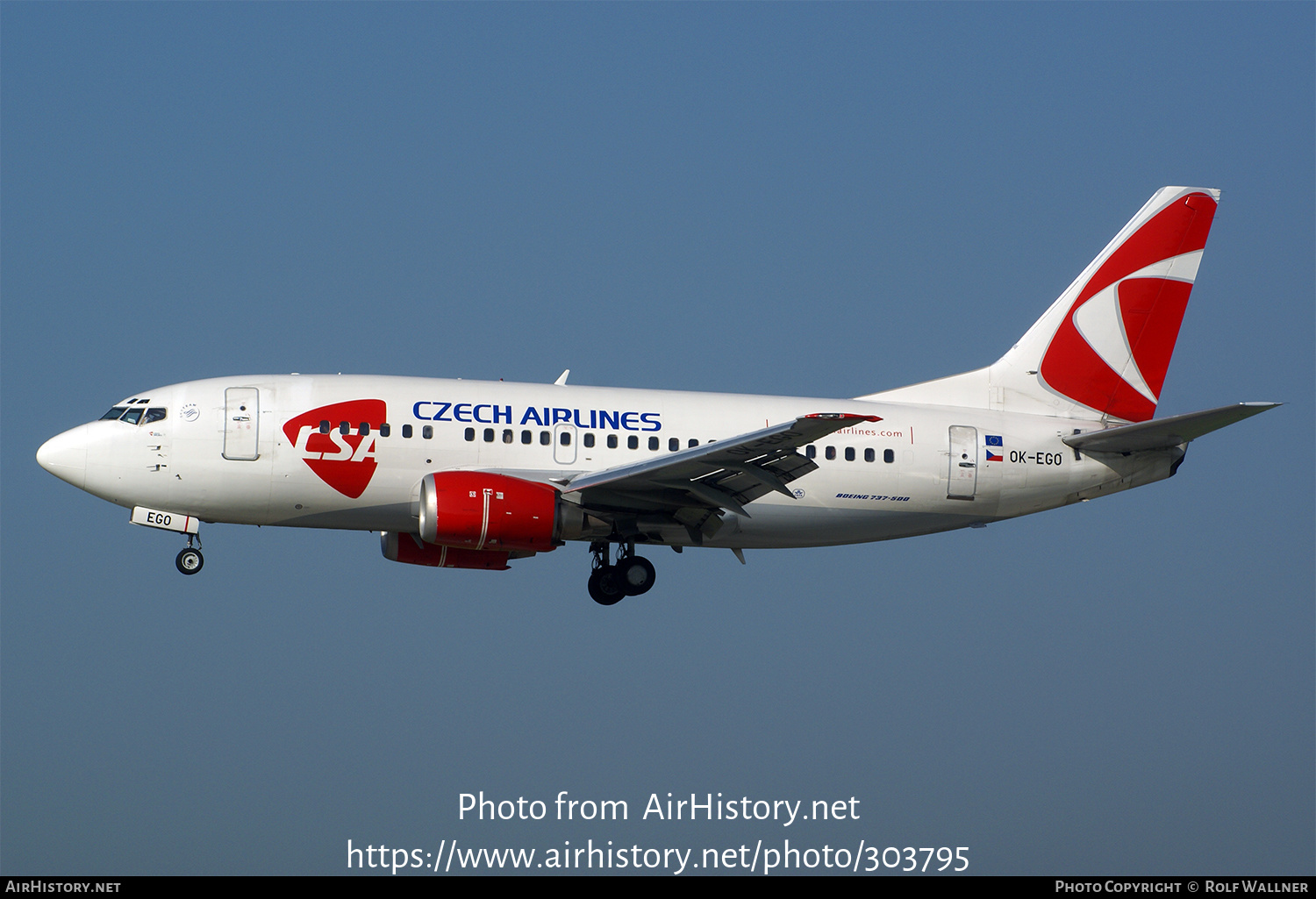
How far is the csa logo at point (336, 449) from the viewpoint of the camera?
31734mm

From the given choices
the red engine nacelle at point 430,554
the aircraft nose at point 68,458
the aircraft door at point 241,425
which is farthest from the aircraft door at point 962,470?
the aircraft nose at point 68,458

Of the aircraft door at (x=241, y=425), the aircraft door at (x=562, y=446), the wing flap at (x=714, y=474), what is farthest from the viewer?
the aircraft door at (x=562, y=446)

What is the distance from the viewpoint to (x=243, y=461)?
3161cm

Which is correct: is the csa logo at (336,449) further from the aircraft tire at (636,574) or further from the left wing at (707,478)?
the aircraft tire at (636,574)

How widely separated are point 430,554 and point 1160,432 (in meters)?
16.6

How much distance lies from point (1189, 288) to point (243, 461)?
23526mm

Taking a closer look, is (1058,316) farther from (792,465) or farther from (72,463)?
(72,463)

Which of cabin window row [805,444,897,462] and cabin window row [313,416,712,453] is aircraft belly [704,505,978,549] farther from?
cabin window row [313,416,712,453]

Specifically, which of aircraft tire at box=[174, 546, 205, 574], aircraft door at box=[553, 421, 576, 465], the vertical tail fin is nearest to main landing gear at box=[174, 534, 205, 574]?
aircraft tire at box=[174, 546, 205, 574]

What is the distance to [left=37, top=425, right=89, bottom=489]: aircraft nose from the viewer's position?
31938mm

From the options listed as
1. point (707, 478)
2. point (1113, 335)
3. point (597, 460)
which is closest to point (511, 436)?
point (597, 460)

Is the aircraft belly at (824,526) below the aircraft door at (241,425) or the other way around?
below

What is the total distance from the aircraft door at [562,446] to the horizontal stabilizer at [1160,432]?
1160cm

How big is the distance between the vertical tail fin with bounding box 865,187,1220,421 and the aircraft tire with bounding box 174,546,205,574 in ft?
52.0
